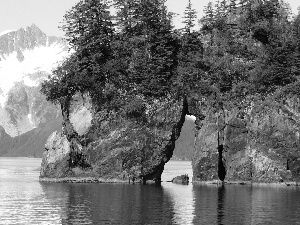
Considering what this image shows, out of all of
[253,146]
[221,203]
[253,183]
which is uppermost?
[253,146]

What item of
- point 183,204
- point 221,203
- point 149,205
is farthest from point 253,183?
point 149,205

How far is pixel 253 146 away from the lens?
101 m

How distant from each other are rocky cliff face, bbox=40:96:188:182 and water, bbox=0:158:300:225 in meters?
8.85

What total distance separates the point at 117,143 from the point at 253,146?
22851mm

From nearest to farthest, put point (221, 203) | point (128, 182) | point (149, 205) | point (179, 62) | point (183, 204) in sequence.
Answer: point (149, 205) → point (183, 204) → point (221, 203) → point (128, 182) → point (179, 62)

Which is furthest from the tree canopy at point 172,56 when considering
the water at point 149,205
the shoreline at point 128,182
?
the water at point 149,205

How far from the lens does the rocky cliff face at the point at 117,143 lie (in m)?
105

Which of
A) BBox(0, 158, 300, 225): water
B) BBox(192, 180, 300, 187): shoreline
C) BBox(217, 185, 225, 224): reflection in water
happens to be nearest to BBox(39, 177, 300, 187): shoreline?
BBox(192, 180, 300, 187): shoreline

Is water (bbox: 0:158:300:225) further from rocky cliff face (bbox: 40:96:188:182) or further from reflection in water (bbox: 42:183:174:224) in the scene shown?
rocky cliff face (bbox: 40:96:188:182)

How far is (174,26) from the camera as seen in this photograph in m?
119

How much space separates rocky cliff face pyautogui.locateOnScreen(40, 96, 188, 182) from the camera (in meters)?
105

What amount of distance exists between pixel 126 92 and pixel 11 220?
5739 centimetres

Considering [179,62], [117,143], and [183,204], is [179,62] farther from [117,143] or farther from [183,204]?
[183,204]

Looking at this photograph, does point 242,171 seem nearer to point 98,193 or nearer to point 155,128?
point 155,128
